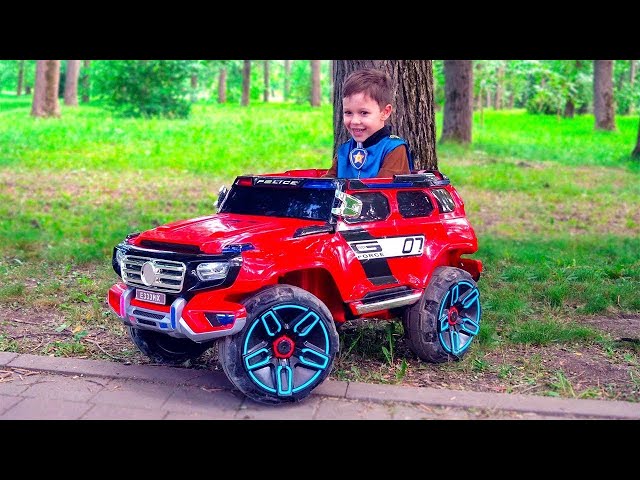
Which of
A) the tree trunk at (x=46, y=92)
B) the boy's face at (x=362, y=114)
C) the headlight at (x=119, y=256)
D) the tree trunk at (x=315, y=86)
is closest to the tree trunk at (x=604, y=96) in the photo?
the tree trunk at (x=315, y=86)

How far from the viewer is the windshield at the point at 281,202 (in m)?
4.57

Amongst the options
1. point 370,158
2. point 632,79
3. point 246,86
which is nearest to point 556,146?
point 370,158

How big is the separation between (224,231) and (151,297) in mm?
520

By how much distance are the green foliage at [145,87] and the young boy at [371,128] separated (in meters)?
20.5

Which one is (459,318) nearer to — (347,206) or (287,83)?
(347,206)

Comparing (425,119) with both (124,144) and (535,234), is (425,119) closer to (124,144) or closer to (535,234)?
(535,234)

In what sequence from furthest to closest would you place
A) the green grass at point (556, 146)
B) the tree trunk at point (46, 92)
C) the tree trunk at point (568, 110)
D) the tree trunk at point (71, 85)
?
the tree trunk at point (568, 110) → the tree trunk at point (71, 85) → the tree trunk at point (46, 92) → the green grass at point (556, 146)

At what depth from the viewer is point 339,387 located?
441cm

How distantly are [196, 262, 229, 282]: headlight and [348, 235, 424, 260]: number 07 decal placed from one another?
0.80 meters

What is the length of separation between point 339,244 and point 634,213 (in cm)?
771

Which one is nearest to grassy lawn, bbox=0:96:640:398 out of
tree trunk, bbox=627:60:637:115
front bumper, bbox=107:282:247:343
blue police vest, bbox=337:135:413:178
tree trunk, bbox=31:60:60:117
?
blue police vest, bbox=337:135:413:178

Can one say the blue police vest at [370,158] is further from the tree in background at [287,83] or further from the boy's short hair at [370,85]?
the tree in background at [287,83]

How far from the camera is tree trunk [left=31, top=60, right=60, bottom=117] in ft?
85.7
